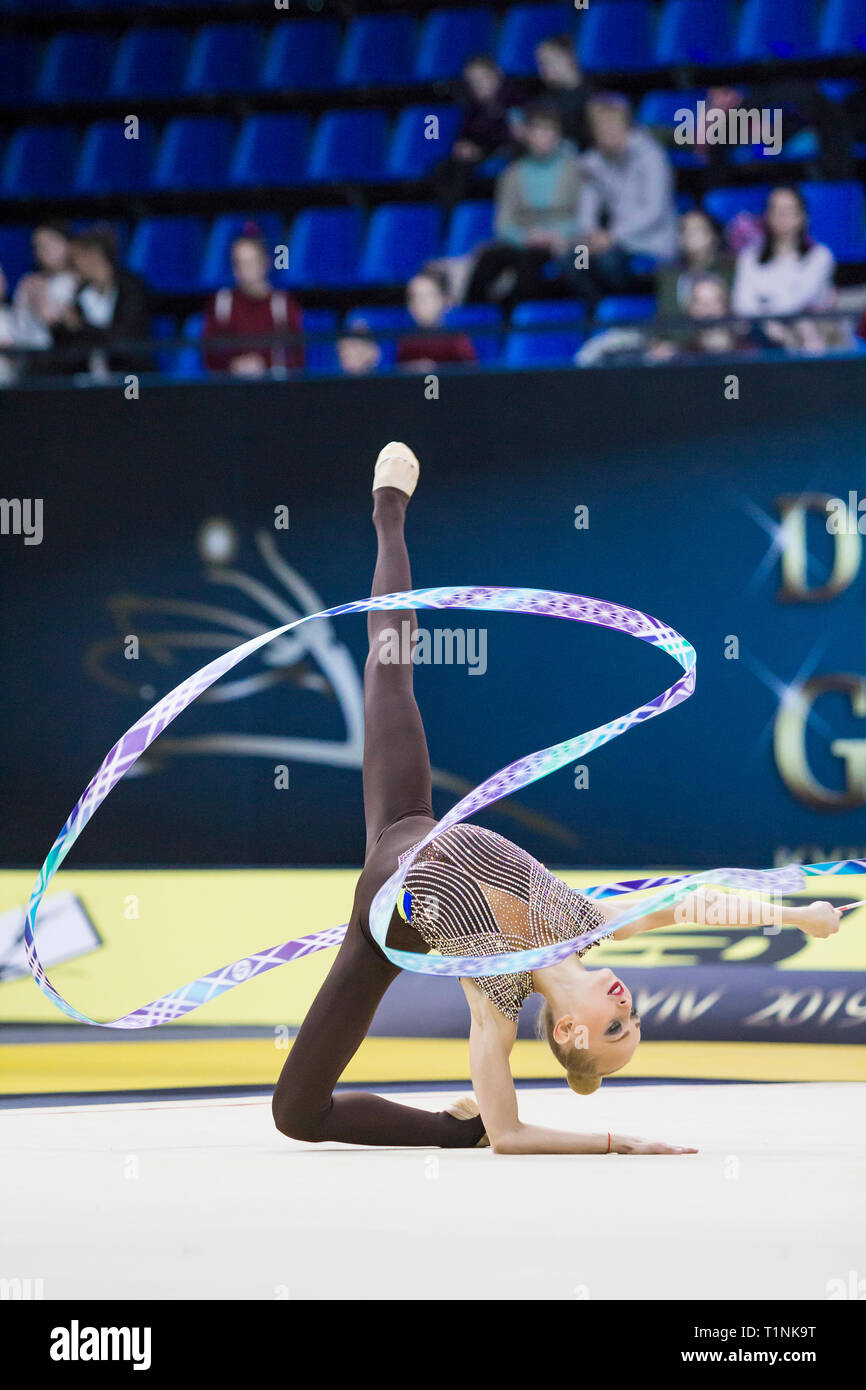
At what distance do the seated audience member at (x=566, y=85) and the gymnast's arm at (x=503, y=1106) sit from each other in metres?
5.52

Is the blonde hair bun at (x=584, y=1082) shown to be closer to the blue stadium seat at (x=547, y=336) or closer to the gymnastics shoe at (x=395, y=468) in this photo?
the gymnastics shoe at (x=395, y=468)

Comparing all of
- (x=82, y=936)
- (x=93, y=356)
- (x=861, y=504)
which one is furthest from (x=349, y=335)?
(x=82, y=936)

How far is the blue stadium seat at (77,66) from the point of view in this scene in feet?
33.2

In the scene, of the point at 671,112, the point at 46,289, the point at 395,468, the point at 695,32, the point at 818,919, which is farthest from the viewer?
the point at 695,32

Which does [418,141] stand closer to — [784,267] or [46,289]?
[46,289]

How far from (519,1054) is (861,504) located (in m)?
2.63

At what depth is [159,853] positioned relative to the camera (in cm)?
732

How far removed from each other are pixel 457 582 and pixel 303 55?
4500mm

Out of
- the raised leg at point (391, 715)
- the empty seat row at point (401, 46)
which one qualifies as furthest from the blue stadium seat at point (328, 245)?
the raised leg at point (391, 715)

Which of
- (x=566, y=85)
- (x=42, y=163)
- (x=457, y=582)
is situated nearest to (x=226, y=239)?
(x=42, y=163)

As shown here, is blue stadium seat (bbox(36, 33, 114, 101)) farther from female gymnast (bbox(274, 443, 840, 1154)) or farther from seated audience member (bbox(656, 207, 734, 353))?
female gymnast (bbox(274, 443, 840, 1154))

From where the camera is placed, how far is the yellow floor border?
19.6ft

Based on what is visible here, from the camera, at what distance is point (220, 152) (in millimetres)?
9734

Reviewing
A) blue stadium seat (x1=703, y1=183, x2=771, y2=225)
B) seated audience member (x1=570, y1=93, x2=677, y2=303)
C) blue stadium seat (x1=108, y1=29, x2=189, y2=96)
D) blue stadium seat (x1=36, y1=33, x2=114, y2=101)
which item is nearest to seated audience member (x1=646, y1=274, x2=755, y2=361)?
seated audience member (x1=570, y1=93, x2=677, y2=303)
